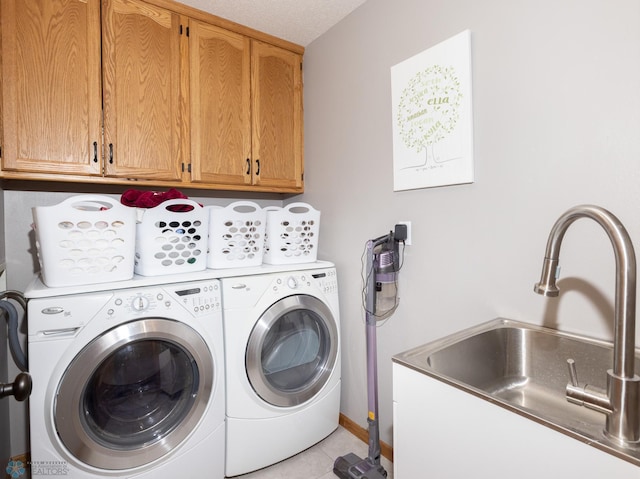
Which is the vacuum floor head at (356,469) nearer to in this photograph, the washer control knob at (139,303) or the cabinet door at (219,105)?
the washer control knob at (139,303)

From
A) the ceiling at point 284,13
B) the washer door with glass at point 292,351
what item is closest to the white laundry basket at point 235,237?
the washer door with glass at point 292,351

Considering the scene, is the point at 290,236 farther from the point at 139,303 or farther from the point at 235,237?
the point at 139,303

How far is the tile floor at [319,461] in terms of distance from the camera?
1.75m

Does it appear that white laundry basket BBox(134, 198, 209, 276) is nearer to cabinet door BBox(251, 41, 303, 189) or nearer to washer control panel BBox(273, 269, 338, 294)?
washer control panel BBox(273, 269, 338, 294)

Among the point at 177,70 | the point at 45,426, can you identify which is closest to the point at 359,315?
the point at 45,426

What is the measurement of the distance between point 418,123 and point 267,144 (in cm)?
108

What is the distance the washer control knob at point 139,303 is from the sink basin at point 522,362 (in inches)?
41.7

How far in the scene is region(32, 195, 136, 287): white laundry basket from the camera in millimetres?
1330

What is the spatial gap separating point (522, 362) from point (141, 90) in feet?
7.28

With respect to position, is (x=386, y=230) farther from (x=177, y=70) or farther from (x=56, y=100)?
(x=56, y=100)

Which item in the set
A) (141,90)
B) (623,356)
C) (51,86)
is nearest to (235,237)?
(141,90)

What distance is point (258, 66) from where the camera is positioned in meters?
2.24

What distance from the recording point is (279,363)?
1888 mm

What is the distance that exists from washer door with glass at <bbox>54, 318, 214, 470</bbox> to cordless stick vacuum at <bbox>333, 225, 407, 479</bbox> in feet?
2.61
